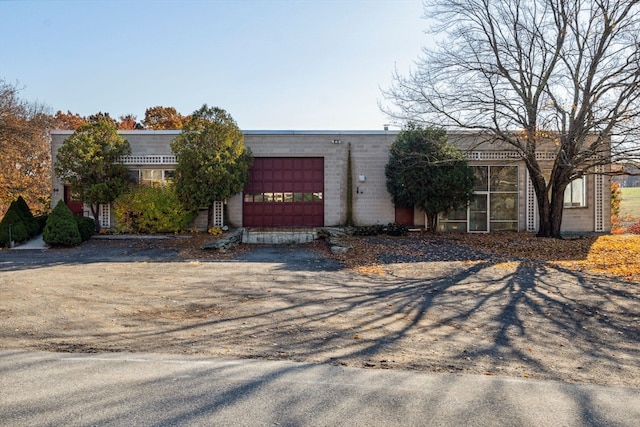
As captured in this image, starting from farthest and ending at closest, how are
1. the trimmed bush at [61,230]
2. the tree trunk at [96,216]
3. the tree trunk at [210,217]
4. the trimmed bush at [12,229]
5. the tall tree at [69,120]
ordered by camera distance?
the tall tree at [69,120] < the tree trunk at [210,217] < the tree trunk at [96,216] < the trimmed bush at [12,229] < the trimmed bush at [61,230]

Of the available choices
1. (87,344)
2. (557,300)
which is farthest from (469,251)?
(87,344)

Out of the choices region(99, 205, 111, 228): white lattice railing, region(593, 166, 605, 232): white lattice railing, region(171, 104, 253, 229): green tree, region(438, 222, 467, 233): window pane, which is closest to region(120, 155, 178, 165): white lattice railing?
region(171, 104, 253, 229): green tree

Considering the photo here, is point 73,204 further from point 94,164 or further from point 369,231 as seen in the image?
point 369,231

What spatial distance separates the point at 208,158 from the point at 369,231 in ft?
20.9

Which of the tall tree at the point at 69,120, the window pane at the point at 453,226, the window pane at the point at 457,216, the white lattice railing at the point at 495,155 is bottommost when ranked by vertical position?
the window pane at the point at 453,226

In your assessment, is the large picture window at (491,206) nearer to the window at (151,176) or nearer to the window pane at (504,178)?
the window pane at (504,178)

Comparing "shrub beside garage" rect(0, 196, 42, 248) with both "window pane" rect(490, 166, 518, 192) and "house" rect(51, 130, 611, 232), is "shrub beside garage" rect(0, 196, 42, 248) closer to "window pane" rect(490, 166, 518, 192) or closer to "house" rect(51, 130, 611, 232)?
"house" rect(51, 130, 611, 232)

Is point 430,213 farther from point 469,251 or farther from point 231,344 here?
point 231,344

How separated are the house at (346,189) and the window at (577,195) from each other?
0.12 meters

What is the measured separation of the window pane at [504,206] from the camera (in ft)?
62.2

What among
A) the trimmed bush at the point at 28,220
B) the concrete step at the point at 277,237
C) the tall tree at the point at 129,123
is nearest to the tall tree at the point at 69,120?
the tall tree at the point at 129,123

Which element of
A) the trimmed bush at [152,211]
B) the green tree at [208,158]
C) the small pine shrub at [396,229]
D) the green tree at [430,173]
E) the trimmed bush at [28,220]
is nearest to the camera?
the green tree at [208,158]

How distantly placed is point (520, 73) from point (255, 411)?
48.0 ft

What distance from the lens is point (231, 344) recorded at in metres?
5.32
